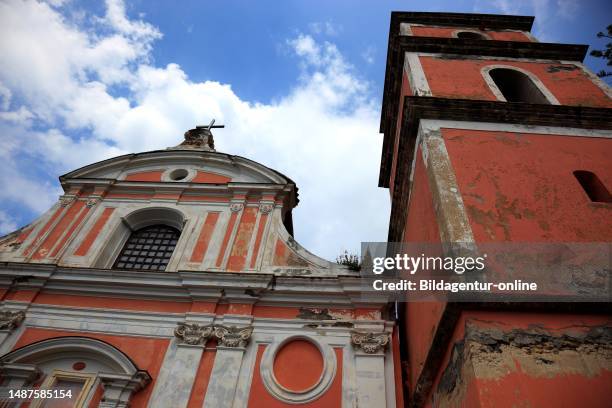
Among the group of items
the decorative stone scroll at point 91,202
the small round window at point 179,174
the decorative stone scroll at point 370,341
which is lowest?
the decorative stone scroll at point 370,341

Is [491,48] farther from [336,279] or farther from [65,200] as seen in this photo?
[65,200]

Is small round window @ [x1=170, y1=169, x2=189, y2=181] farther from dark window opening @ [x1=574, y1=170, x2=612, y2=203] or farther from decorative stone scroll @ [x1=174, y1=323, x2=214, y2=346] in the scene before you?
dark window opening @ [x1=574, y1=170, x2=612, y2=203]

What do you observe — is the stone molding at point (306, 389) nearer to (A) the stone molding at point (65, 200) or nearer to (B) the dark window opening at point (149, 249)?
(B) the dark window opening at point (149, 249)

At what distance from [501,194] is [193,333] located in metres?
5.31

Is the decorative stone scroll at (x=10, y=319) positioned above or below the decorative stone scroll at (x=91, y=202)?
below

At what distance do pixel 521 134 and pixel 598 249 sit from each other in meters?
2.33

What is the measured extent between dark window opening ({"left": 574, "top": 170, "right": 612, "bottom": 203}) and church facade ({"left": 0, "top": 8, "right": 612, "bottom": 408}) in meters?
0.03

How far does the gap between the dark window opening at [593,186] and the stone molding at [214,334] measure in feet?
18.2

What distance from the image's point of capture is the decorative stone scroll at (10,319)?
6945 millimetres

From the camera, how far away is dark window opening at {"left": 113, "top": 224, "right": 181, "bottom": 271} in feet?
27.9

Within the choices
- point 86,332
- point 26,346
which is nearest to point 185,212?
point 86,332

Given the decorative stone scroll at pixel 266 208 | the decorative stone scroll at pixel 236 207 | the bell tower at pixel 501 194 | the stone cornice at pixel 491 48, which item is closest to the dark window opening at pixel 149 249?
the decorative stone scroll at pixel 236 207

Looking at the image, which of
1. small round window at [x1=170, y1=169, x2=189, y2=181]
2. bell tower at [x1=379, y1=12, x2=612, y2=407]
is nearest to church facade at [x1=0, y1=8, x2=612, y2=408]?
bell tower at [x1=379, y1=12, x2=612, y2=407]

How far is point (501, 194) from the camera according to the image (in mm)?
4867
